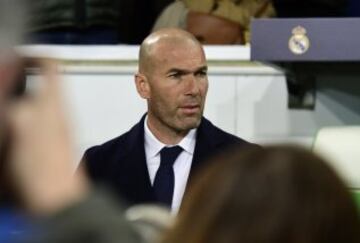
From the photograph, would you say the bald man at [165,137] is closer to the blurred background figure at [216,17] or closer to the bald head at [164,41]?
the bald head at [164,41]

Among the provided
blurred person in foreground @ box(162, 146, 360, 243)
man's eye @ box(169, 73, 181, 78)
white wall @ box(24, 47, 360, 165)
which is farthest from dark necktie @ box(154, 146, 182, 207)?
blurred person in foreground @ box(162, 146, 360, 243)

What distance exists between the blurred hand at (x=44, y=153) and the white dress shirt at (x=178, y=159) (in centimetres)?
236

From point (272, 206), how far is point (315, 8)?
10.9ft

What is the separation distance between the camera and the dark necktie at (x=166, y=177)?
10.8 feet

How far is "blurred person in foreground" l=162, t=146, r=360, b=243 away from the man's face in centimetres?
243

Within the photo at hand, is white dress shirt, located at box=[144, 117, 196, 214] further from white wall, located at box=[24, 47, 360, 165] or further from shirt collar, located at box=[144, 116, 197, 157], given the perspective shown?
white wall, located at box=[24, 47, 360, 165]

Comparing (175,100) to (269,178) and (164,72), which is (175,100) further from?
(269,178)

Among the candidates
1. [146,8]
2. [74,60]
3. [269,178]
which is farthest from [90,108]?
[269,178]

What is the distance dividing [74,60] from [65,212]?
11.5 ft

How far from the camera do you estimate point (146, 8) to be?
4598 mm

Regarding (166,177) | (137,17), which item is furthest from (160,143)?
(137,17)

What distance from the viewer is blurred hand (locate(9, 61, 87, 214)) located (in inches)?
33.7

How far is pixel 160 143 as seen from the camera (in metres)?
3.44

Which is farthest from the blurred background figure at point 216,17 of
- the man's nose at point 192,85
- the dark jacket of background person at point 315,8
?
the man's nose at point 192,85
